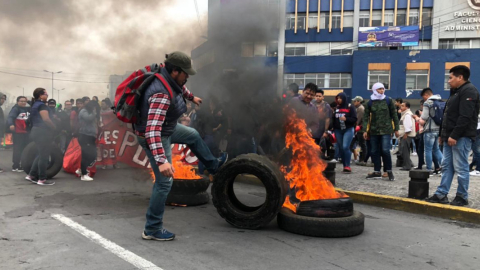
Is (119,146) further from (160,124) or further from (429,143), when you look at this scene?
(429,143)

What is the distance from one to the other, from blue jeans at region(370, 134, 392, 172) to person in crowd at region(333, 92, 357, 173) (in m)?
0.91

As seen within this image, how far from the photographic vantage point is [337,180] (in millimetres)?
7500

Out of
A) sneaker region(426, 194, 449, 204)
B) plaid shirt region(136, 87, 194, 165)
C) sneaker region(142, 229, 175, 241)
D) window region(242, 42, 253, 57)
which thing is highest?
window region(242, 42, 253, 57)

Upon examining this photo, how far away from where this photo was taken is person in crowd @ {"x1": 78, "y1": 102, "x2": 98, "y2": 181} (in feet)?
25.5

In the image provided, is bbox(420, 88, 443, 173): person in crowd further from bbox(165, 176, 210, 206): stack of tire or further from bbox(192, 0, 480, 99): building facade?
bbox(192, 0, 480, 99): building facade

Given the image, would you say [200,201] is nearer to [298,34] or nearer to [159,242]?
[159,242]

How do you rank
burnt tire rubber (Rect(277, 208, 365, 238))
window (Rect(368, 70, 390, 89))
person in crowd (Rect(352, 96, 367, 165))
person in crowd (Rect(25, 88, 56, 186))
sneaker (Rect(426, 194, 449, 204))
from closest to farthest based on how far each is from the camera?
1. burnt tire rubber (Rect(277, 208, 365, 238))
2. sneaker (Rect(426, 194, 449, 204))
3. person in crowd (Rect(25, 88, 56, 186))
4. person in crowd (Rect(352, 96, 367, 165))
5. window (Rect(368, 70, 390, 89))

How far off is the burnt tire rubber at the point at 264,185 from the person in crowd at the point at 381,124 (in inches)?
144

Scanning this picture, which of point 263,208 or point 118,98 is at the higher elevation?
point 118,98

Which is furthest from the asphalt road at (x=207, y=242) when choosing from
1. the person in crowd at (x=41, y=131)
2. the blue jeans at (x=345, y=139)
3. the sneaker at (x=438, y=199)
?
the blue jeans at (x=345, y=139)

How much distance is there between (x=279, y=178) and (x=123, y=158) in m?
4.87

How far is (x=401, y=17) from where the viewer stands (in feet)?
134

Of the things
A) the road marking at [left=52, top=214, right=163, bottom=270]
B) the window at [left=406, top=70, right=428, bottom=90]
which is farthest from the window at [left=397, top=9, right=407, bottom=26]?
the road marking at [left=52, top=214, right=163, bottom=270]

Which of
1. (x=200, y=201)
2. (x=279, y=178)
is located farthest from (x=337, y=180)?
(x=279, y=178)
